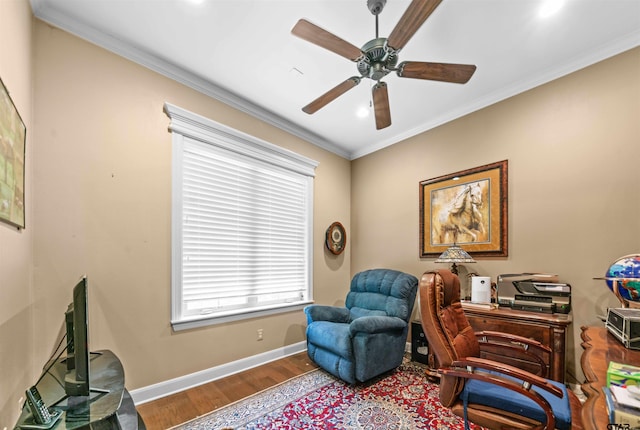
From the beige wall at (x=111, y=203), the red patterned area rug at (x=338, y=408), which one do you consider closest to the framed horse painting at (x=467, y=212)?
the red patterned area rug at (x=338, y=408)

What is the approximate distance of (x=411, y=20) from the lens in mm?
1526

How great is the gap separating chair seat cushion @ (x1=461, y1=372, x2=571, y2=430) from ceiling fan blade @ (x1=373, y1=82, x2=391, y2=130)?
205cm

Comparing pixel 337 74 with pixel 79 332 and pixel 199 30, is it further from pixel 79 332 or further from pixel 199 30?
pixel 79 332

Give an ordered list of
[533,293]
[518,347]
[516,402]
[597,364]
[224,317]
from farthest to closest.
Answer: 1. [224,317]
2. [533,293]
3. [518,347]
4. [516,402]
5. [597,364]

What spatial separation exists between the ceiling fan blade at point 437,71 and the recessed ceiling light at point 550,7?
721 mm

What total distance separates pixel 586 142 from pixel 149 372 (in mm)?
4397

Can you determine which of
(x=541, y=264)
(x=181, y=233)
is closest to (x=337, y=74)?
(x=181, y=233)

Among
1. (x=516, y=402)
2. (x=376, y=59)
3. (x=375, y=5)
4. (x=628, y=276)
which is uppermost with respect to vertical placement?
(x=375, y=5)

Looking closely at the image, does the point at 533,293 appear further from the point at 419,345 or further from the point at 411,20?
the point at 411,20

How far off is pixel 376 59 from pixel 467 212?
213 cm

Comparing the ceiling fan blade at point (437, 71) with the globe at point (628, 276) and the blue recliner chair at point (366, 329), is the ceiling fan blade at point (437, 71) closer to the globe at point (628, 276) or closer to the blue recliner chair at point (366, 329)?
the globe at point (628, 276)

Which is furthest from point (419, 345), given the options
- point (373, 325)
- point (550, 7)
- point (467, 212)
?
point (550, 7)

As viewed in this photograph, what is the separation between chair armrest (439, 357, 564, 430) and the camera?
1.22m

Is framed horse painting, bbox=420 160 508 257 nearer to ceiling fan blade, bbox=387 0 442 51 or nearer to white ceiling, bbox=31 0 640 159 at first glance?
white ceiling, bbox=31 0 640 159
